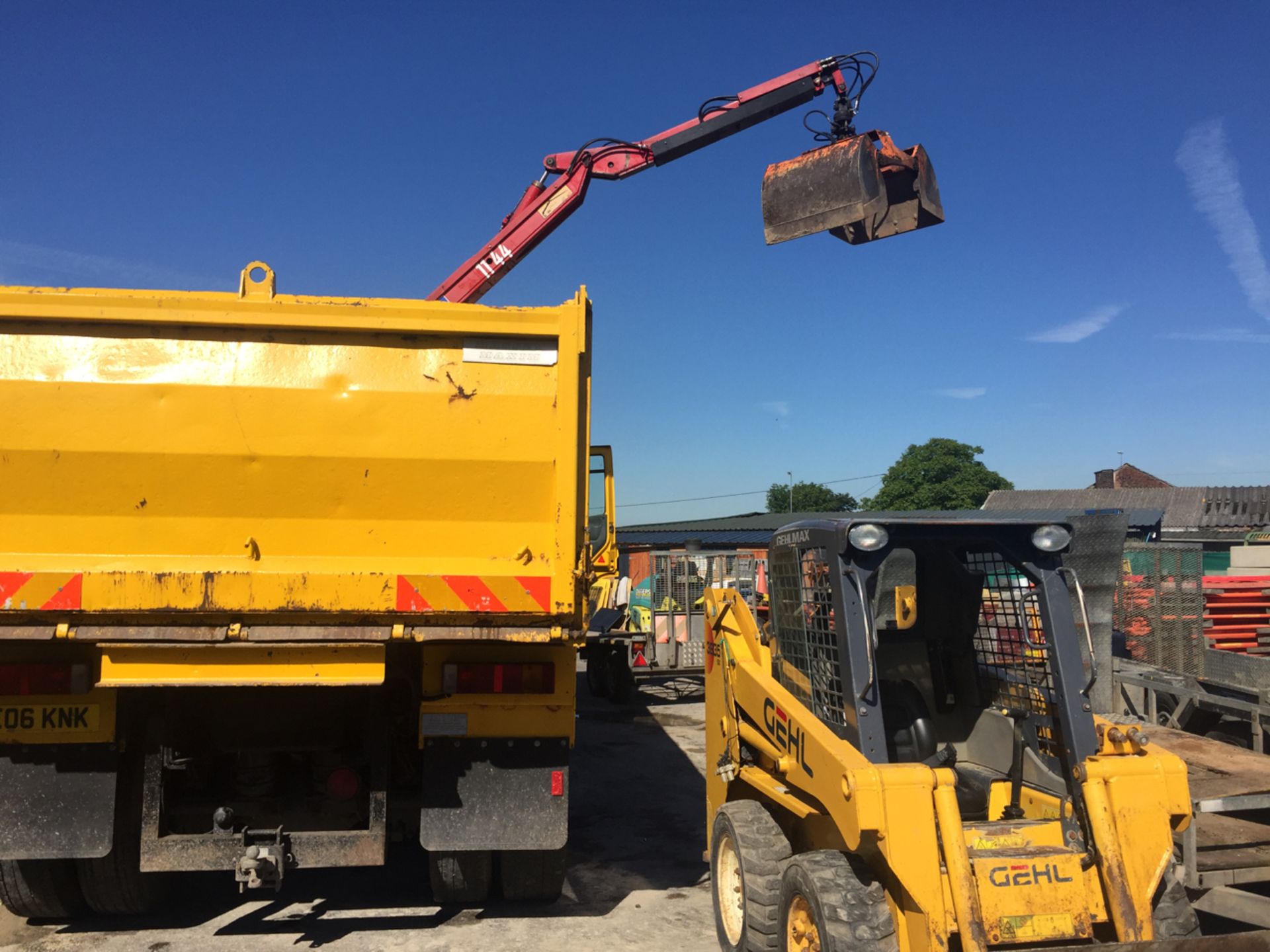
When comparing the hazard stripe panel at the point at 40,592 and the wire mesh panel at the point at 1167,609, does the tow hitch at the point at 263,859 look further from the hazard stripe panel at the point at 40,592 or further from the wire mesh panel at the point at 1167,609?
the wire mesh panel at the point at 1167,609

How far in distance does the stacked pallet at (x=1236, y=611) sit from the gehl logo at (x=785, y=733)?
7.52 meters

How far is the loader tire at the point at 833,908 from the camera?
3.20 m

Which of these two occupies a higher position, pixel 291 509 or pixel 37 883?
pixel 291 509

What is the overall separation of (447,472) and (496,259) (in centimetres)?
470

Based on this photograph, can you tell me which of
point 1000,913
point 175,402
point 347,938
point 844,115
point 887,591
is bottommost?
point 347,938

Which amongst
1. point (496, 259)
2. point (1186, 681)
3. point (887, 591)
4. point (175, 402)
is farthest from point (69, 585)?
point (1186, 681)

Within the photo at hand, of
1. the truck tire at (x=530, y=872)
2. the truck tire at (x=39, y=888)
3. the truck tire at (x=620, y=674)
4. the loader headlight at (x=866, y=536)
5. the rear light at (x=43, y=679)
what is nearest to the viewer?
the loader headlight at (x=866, y=536)

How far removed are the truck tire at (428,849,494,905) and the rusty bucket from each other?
17.8 feet

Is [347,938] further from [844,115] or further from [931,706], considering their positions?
[844,115]

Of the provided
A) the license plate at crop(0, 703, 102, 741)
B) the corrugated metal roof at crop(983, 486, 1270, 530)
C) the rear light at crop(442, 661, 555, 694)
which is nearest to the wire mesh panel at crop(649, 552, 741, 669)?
the rear light at crop(442, 661, 555, 694)

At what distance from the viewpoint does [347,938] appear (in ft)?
15.3

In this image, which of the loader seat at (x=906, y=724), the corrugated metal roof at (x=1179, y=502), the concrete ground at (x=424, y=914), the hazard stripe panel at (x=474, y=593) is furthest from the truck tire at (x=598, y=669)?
the corrugated metal roof at (x=1179, y=502)

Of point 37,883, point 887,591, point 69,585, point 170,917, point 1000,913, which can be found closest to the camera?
point 1000,913

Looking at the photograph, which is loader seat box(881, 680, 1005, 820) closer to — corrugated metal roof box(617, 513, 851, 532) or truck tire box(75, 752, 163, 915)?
truck tire box(75, 752, 163, 915)
